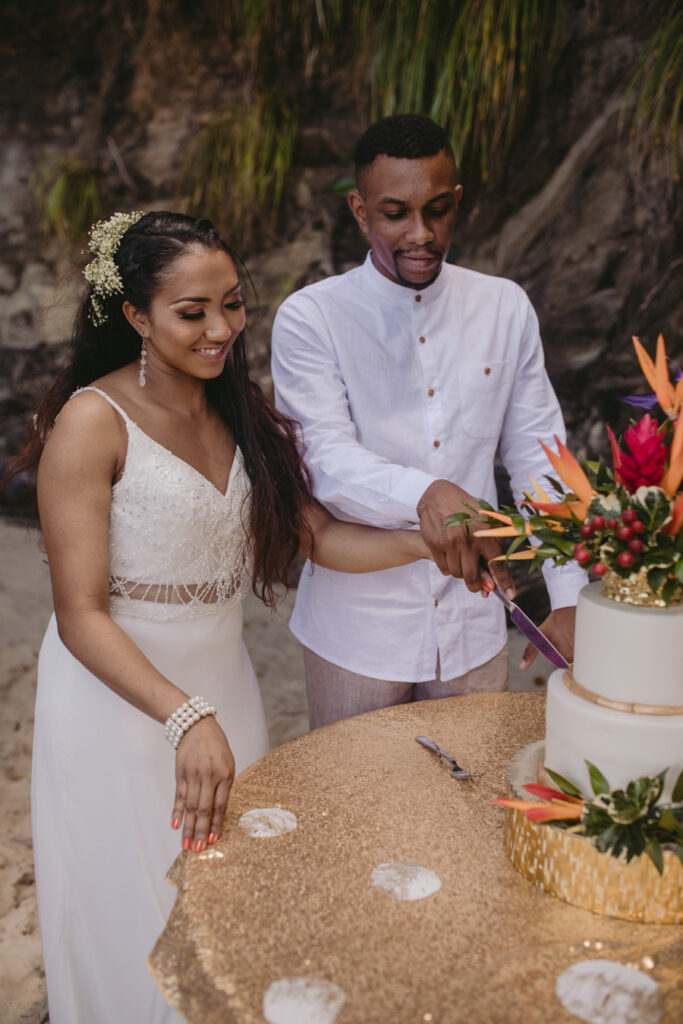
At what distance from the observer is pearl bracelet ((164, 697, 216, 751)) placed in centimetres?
165

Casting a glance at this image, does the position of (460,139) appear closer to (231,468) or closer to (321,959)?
(231,468)

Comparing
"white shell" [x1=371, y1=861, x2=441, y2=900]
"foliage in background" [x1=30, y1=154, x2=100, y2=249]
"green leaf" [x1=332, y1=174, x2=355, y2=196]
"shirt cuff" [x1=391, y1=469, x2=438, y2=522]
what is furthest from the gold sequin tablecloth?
"foliage in background" [x1=30, y1=154, x2=100, y2=249]

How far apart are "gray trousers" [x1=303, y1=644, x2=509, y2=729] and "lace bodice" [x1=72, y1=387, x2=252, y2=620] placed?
0.42 m

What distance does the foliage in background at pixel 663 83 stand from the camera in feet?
15.3

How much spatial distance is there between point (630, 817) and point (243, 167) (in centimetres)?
560

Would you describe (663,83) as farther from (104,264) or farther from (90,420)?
(90,420)

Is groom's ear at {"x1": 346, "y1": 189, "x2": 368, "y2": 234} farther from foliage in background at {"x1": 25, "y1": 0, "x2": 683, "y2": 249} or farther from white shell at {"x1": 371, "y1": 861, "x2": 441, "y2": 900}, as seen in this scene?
foliage in background at {"x1": 25, "y1": 0, "x2": 683, "y2": 249}

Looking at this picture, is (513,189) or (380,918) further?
(513,189)

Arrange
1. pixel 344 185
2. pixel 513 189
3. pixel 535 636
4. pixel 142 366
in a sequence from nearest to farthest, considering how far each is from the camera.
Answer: pixel 535 636 → pixel 142 366 → pixel 513 189 → pixel 344 185

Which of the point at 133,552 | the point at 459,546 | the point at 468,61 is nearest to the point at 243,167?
the point at 468,61

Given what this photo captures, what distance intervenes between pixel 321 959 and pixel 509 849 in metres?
0.36

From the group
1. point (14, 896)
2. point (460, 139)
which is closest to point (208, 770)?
point (14, 896)

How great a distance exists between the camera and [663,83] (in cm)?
466

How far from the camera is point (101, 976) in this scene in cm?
200
